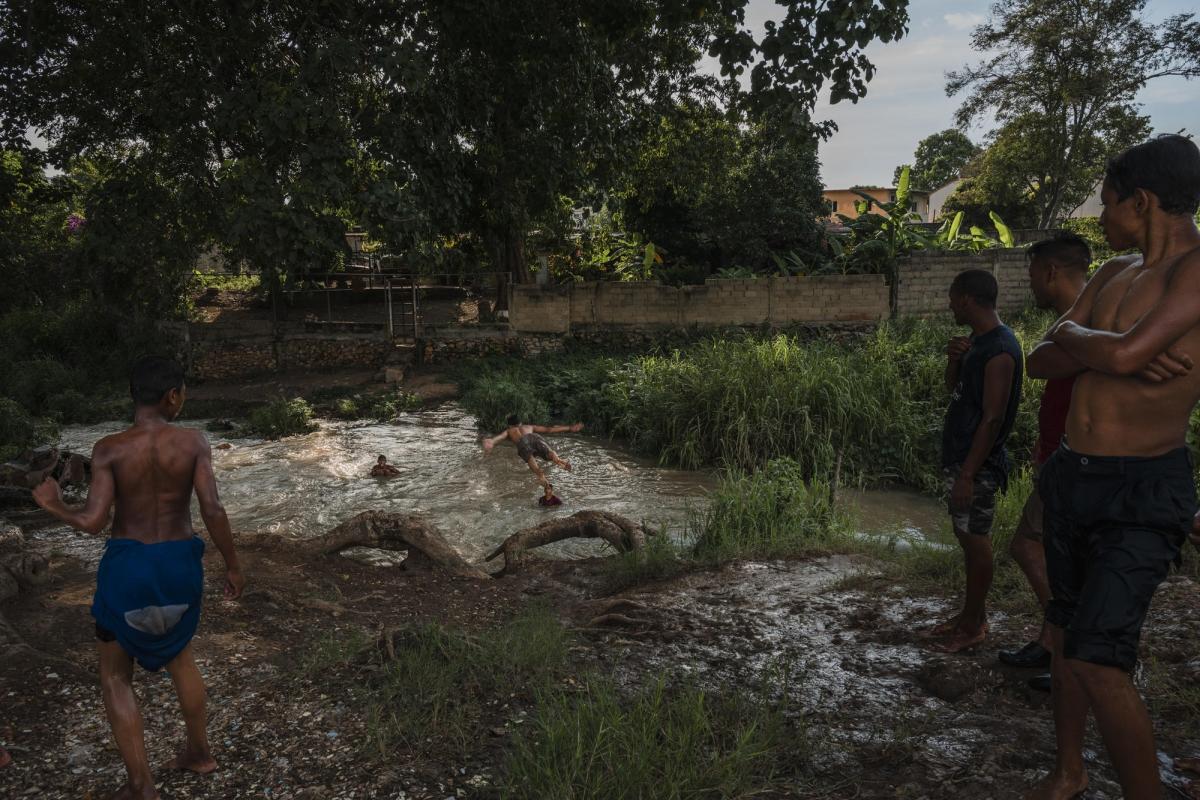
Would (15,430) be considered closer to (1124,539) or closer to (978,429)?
(978,429)

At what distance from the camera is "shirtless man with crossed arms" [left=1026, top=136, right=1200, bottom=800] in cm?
220

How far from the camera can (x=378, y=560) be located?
23.0ft

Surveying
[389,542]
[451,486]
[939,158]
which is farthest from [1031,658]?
[939,158]

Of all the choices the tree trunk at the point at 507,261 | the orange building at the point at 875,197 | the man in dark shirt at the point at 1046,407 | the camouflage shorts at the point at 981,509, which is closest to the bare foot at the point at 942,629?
the man in dark shirt at the point at 1046,407

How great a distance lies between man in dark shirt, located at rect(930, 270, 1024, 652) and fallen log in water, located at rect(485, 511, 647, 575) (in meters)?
2.86

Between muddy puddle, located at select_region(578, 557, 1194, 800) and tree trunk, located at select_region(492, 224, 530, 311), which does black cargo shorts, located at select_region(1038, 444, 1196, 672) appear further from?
tree trunk, located at select_region(492, 224, 530, 311)

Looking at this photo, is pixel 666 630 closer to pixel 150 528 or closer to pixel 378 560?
pixel 150 528

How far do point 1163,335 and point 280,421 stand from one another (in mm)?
12483

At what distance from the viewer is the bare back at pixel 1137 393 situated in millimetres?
2240

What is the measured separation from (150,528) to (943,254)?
50.3ft

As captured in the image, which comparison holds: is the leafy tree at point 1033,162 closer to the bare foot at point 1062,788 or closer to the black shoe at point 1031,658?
the black shoe at point 1031,658

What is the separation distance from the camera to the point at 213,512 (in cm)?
286

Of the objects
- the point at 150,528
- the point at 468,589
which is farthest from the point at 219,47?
the point at 150,528

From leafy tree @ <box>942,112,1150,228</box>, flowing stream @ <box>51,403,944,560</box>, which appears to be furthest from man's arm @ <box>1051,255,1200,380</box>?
leafy tree @ <box>942,112,1150,228</box>
